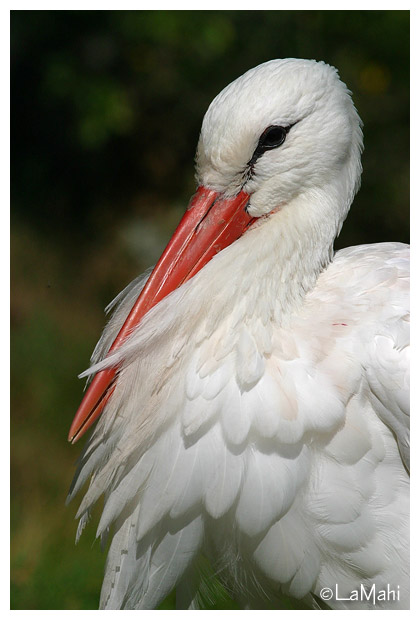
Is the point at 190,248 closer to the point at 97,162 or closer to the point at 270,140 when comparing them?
the point at 270,140

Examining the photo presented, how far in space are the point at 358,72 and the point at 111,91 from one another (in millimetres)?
1294

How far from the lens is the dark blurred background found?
3.20m

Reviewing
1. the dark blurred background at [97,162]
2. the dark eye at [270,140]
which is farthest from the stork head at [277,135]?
the dark blurred background at [97,162]

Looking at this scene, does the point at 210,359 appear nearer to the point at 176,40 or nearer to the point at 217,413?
the point at 217,413

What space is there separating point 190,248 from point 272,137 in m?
0.29

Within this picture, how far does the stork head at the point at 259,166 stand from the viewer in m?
1.46

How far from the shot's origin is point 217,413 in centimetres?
140

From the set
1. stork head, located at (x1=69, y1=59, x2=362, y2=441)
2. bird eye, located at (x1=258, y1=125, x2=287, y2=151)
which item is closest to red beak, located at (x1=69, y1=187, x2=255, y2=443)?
stork head, located at (x1=69, y1=59, x2=362, y2=441)

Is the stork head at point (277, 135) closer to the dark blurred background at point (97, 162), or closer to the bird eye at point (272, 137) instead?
the bird eye at point (272, 137)

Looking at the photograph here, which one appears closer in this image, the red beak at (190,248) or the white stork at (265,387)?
the white stork at (265,387)

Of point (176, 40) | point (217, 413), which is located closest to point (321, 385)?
point (217, 413)

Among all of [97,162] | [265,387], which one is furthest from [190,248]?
[97,162]

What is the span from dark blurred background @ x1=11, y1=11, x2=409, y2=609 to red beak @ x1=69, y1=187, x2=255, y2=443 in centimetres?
126

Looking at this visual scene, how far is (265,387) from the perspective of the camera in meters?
1.39
